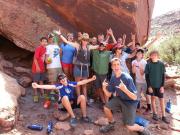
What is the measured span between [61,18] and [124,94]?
389 centimetres

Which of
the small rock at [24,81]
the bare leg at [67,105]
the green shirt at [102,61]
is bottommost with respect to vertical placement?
the bare leg at [67,105]

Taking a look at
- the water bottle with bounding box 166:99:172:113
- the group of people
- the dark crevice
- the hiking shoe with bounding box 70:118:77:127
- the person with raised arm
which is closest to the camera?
the hiking shoe with bounding box 70:118:77:127

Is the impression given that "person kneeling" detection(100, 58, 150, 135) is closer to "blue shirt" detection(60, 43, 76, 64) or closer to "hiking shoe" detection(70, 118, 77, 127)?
"hiking shoe" detection(70, 118, 77, 127)

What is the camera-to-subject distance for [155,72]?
7.68 metres

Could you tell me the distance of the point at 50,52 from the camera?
8141 mm

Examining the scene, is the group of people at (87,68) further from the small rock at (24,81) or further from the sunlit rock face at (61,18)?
the sunlit rock face at (61,18)

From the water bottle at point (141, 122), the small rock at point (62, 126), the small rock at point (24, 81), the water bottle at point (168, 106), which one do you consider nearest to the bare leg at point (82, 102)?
the small rock at point (62, 126)

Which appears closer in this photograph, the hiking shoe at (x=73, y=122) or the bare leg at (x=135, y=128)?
the bare leg at (x=135, y=128)

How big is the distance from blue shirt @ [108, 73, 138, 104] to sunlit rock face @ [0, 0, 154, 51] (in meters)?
3.00

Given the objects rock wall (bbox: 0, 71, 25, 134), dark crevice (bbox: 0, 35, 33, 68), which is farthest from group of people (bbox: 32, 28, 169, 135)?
dark crevice (bbox: 0, 35, 33, 68)

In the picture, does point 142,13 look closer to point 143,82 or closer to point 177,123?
point 143,82

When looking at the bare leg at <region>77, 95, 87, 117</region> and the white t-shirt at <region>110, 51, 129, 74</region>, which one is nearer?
the bare leg at <region>77, 95, 87, 117</region>

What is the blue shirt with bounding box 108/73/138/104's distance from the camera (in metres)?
6.50

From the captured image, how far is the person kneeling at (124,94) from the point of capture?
6.43m
